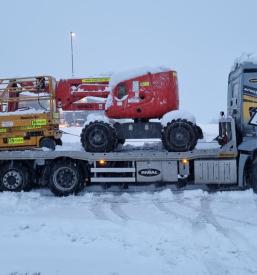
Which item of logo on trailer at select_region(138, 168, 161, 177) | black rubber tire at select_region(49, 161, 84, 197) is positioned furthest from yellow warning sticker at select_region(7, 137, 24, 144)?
logo on trailer at select_region(138, 168, 161, 177)

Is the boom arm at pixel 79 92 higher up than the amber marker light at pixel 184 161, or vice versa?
the boom arm at pixel 79 92

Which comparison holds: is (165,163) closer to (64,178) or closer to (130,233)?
(64,178)

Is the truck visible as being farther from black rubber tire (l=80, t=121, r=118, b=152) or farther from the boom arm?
the boom arm

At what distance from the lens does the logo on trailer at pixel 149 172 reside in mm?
11438

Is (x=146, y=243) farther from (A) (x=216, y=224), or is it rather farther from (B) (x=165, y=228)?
(A) (x=216, y=224)

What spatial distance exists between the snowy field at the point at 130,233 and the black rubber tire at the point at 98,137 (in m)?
1.30

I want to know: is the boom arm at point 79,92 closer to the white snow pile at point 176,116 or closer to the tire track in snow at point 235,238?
the white snow pile at point 176,116

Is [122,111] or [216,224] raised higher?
[122,111]

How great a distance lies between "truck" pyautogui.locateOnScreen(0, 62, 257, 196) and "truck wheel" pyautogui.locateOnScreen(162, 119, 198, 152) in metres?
0.18

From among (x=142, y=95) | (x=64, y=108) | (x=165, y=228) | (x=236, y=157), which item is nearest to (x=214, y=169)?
(x=236, y=157)

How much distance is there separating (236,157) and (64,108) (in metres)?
5.02

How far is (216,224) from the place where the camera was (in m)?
8.29

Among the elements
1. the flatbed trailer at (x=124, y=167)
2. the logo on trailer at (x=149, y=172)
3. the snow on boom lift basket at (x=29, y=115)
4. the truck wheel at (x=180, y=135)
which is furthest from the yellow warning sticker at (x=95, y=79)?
the logo on trailer at (x=149, y=172)

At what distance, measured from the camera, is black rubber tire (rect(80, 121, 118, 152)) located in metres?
11.5
